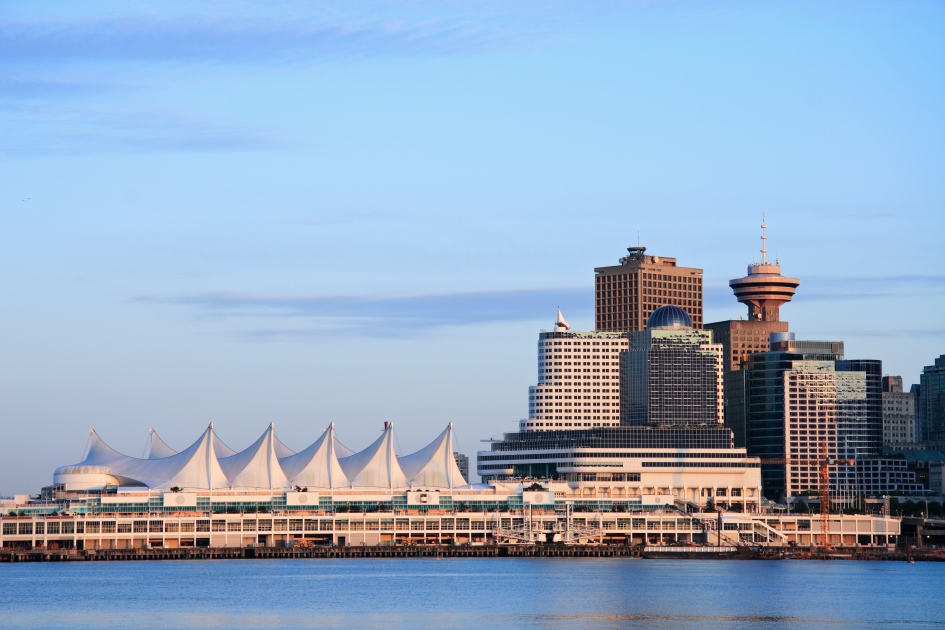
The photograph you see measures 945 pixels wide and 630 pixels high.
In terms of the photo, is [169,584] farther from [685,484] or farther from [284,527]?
[685,484]

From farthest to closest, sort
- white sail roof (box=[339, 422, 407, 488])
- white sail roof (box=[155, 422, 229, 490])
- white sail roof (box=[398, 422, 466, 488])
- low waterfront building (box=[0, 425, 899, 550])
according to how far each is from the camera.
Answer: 1. white sail roof (box=[398, 422, 466, 488])
2. white sail roof (box=[339, 422, 407, 488])
3. white sail roof (box=[155, 422, 229, 490])
4. low waterfront building (box=[0, 425, 899, 550])

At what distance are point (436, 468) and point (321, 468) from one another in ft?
37.4

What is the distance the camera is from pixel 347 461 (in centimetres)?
17325

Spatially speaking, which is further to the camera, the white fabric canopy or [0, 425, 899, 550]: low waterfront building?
the white fabric canopy

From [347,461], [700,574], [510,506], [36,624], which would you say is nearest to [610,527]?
[510,506]

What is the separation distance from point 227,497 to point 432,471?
20979mm

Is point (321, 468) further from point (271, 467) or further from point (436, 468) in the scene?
point (436, 468)

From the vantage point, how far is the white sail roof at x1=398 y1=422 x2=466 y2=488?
172750 mm

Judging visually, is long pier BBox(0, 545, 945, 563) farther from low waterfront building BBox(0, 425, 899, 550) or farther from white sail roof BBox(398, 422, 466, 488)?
white sail roof BBox(398, 422, 466, 488)

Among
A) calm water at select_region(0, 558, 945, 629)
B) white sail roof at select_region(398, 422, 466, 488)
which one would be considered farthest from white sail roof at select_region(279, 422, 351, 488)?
calm water at select_region(0, 558, 945, 629)

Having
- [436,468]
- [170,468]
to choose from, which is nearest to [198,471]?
[170,468]

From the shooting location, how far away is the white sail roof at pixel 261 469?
165875 millimetres

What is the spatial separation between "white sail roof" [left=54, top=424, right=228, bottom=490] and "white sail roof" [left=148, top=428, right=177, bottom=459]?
6.04 m

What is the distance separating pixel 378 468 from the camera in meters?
171
